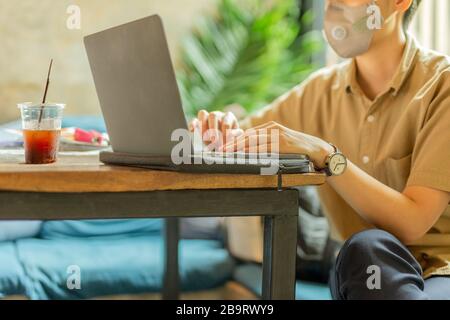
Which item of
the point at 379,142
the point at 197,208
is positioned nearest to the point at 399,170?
the point at 379,142

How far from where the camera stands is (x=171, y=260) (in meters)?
2.18

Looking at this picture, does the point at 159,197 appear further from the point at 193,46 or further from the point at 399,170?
the point at 193,46

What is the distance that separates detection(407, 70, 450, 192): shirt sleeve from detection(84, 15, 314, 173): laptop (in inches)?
12.6

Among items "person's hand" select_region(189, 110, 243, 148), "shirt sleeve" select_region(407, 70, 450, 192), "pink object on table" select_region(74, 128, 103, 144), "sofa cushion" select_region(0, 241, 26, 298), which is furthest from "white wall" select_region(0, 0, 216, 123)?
"shirt sleeve" select_region(407, 70, 450, 192)

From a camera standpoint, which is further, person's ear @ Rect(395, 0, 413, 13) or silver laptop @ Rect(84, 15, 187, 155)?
person's ear @ Rect(395, 0, 413, 13)

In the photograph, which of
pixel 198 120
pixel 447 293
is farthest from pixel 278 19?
pixel 447 293

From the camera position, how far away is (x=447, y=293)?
49.4 inches

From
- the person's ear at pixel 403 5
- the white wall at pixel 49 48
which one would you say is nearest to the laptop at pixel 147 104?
the person's ear at pixel 403 5

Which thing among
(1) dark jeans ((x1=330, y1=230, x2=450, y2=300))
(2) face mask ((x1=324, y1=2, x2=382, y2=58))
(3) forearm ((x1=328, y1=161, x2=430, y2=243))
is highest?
(2) face mask ((x1=324, y1=2, x2=382, y2=58))

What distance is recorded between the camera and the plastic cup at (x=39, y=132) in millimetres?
1198

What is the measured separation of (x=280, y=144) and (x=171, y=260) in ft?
3.67

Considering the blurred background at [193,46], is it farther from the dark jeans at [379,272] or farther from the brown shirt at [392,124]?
the dark jeans at [379,272]

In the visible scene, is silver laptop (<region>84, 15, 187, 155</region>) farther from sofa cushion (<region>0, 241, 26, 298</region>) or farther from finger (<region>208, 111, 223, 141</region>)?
sofa cushion (<region>0, 241, 26, 298</region>)

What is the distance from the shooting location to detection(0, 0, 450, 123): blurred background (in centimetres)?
317
